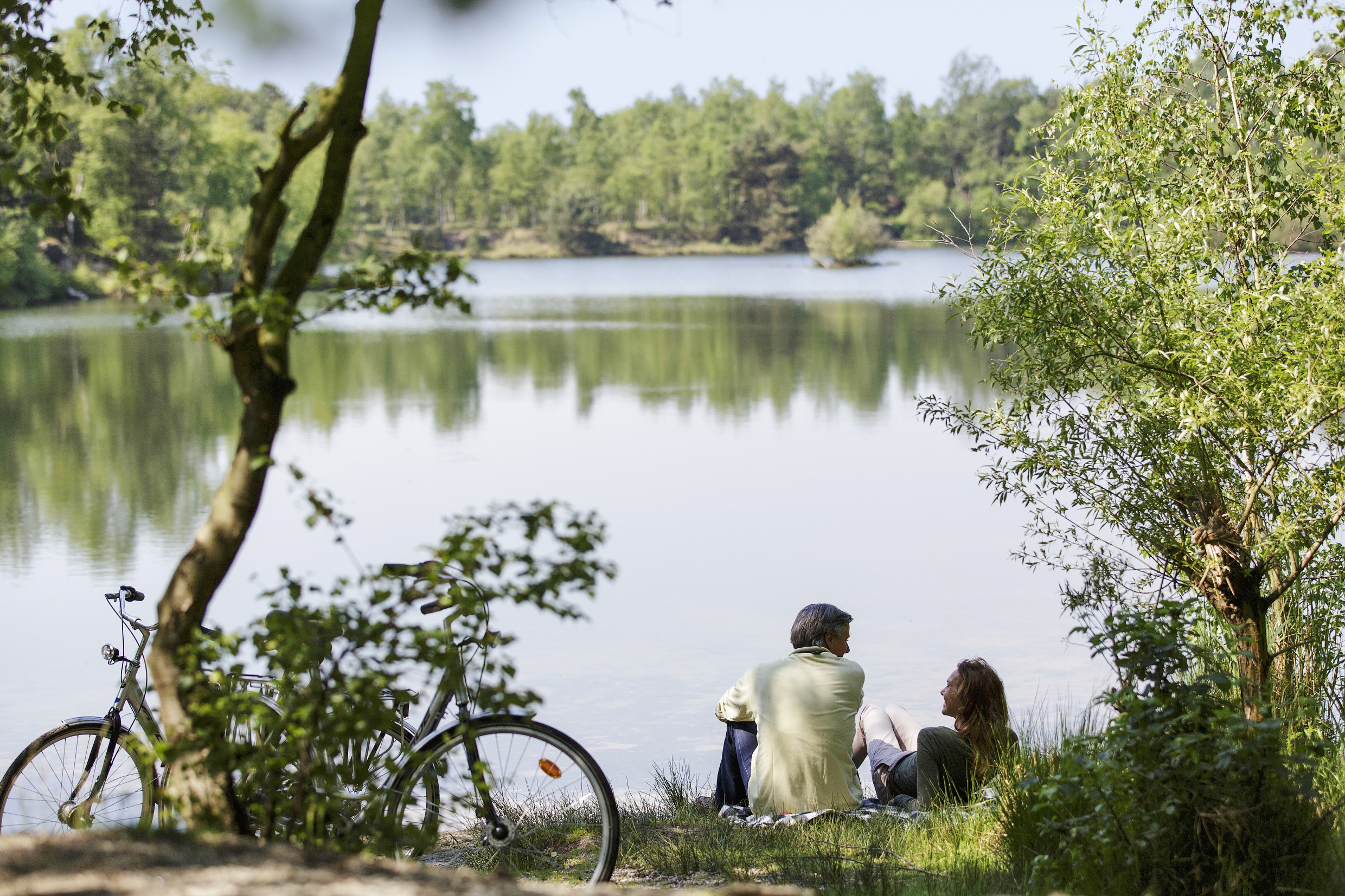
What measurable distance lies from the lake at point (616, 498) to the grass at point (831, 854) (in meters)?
0.77

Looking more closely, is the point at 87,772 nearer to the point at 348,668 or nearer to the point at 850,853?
the point at 348,668

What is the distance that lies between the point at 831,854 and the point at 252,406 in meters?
2.07

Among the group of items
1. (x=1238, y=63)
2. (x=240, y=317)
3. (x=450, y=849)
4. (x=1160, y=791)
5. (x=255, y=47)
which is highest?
(x=1238, y=63)

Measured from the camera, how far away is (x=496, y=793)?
380 cm

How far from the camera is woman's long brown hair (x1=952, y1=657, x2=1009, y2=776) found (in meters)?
4.58

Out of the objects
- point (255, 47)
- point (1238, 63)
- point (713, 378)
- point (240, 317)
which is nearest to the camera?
point (255, 47)

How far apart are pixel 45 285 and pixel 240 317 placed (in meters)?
49.0

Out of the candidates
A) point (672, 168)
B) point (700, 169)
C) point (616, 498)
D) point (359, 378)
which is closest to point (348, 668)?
point (616, 498)

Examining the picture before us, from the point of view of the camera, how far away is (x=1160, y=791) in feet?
9.35

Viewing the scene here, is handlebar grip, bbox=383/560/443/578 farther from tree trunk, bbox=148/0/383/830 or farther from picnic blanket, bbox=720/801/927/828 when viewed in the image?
picnic blanket, bbox=720/801/927/828

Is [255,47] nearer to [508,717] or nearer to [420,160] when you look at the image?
[508,717]

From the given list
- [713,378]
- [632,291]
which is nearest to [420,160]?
[632,291]

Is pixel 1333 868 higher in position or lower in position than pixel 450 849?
higher

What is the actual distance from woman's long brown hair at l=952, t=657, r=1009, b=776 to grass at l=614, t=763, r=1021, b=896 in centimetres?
48
